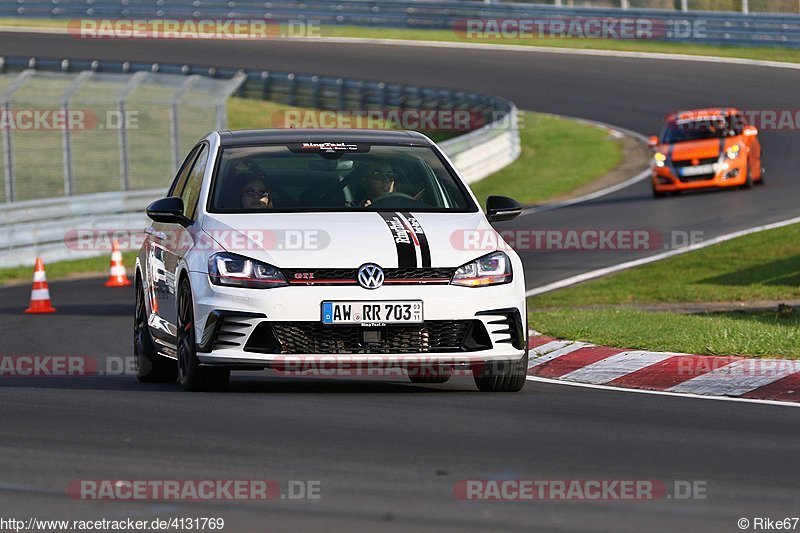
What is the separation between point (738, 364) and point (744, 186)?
18.4m

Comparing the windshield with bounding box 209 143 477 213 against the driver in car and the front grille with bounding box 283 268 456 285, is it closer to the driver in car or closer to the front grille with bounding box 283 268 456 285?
the driver in car

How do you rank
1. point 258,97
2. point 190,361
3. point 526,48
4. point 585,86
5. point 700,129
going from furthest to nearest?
point 526,48, point 258,97, point 585,86, point 700,129, point 190,361

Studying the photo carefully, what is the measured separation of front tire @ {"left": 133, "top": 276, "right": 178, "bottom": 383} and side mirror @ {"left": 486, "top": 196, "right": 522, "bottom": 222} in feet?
7.63

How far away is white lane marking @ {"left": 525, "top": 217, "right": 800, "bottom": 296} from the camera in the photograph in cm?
1942

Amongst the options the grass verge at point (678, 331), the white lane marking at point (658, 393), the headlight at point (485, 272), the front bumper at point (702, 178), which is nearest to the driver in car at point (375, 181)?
the headlight at point (485, 272)

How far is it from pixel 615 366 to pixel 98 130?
21.7m

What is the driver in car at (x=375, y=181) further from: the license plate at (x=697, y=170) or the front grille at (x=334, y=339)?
the license plate at (x=697, y=170)

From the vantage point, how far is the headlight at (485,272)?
31.0 ft

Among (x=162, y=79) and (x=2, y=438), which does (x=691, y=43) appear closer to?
(x=162, y=79)

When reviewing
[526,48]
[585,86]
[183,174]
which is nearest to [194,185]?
[183,174]

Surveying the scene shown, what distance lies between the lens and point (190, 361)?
971cm

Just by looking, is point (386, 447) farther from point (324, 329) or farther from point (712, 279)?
point (712, 279)

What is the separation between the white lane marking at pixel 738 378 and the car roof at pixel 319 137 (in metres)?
2.25

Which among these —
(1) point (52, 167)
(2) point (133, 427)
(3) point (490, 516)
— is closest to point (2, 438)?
(2) point (133, 427)
